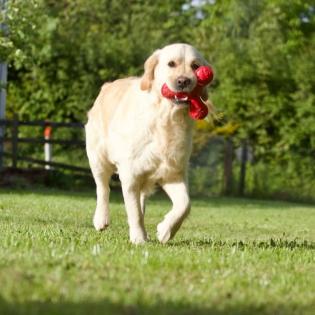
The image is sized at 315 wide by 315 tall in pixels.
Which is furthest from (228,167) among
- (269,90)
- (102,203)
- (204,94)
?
(204,94)

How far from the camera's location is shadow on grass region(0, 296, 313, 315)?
3959mm

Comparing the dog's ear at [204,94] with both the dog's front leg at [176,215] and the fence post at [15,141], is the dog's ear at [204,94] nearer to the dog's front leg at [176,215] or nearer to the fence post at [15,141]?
the dog's front leg at [176,215]

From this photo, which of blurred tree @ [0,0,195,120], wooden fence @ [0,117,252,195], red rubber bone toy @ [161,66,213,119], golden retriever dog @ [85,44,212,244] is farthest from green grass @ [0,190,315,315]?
blurred tree @ [0,0,195,120]

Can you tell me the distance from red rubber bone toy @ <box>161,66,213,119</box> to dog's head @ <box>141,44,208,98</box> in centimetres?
4

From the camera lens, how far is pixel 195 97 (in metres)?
7.64

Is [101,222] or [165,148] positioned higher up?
[165,148]

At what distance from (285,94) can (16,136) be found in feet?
25.3

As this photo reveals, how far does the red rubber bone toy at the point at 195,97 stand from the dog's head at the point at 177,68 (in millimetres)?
42

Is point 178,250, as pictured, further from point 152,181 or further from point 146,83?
point 146,83

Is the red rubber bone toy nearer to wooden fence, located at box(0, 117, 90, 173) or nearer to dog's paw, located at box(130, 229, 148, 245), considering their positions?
dog's paw, located at box(130, 229, 148, 245)

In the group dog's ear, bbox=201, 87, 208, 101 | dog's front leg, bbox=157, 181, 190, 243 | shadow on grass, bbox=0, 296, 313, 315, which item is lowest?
dog's front leg, bbox=157, 181, 190, 243

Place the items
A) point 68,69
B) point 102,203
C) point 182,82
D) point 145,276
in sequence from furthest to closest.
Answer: point 68,69, point 102,203, point 182,82, point 145,276

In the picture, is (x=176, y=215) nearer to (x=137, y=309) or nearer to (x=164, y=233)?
(x=164, y=233)

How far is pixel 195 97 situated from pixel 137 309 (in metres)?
3.70
